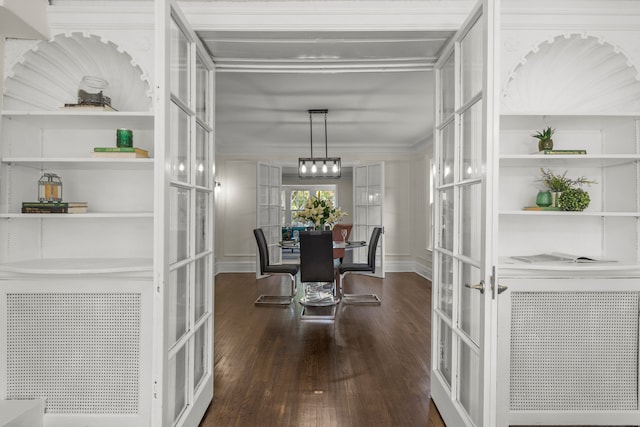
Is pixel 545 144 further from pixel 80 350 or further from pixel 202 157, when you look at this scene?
pixel 80 350

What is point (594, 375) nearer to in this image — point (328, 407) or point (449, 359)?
point (449, 359)

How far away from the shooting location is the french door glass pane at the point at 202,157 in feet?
7.26

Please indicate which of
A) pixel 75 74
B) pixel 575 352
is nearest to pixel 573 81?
pixel 575 352

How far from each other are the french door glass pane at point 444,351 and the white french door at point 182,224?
148cm

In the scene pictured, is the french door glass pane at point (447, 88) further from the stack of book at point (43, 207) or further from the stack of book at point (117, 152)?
the stack of book at point (43, 207)

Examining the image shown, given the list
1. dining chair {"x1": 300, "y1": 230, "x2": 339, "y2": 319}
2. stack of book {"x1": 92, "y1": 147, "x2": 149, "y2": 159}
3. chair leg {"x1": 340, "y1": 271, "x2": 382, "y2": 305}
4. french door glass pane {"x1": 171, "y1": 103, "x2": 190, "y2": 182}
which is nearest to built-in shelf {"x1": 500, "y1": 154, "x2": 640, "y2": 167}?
french door glass pane {"x1": 171, "y1": 103, "x2": 190, "y2": 182}

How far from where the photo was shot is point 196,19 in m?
2.11

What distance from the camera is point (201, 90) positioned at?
2.32 metres

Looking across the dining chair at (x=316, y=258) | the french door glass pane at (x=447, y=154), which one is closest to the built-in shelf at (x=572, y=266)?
the french door glass pane at (x=447, y=154)

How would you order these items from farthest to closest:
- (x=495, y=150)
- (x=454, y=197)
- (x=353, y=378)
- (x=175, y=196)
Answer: (x=353, y=378), (x=454, y=197), (x=175, y=196), (x=495, y=150)

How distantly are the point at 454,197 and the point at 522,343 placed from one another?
846 mm

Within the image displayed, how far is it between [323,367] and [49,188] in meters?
2.28

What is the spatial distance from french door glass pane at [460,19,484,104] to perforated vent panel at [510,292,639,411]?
3.62 ft

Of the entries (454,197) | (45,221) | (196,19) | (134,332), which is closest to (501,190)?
(454,197)
